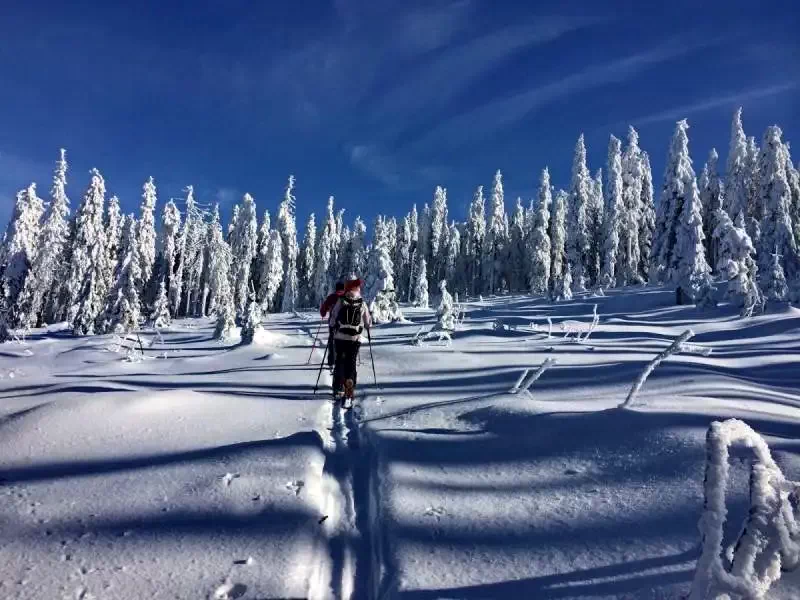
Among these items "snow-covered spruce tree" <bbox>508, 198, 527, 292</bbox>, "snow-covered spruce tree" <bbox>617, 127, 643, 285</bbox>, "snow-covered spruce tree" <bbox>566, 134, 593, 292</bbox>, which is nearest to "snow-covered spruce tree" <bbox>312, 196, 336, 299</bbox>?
"snow-covered spruce tree" <bbox>508, 198, 527, 292</bbox>

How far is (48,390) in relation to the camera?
857cm

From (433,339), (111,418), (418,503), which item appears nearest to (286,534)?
(418,503)

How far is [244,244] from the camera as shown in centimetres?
6138

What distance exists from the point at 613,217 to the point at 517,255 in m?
19.8

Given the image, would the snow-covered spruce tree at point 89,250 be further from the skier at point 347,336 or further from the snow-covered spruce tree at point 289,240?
the skier at point 347,336

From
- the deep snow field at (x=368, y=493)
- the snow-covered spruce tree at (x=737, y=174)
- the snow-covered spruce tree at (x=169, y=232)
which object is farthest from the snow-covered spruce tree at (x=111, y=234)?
the snow-covered spruce tree at (x=737, y=174)

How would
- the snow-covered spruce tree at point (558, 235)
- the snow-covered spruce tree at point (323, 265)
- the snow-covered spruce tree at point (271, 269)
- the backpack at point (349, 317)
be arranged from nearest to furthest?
the backpack at point (349, 317)
the snow-covered spruce tree at point (271, 269)
the snow-covered spruce tree at point (558, 235)
the snow-covered spruce tree at point (323, 265)

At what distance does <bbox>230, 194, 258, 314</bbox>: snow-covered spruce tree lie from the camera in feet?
197

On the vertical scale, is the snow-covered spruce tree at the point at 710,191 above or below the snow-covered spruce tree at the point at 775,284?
above

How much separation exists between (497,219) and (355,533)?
6903 cm

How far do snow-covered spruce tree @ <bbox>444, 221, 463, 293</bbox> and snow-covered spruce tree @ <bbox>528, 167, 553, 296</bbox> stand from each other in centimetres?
1571

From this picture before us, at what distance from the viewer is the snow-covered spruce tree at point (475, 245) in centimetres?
7194

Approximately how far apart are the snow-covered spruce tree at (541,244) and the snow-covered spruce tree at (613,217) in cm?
658

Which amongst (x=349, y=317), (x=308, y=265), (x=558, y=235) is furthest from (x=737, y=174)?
(x=349, y=317)
